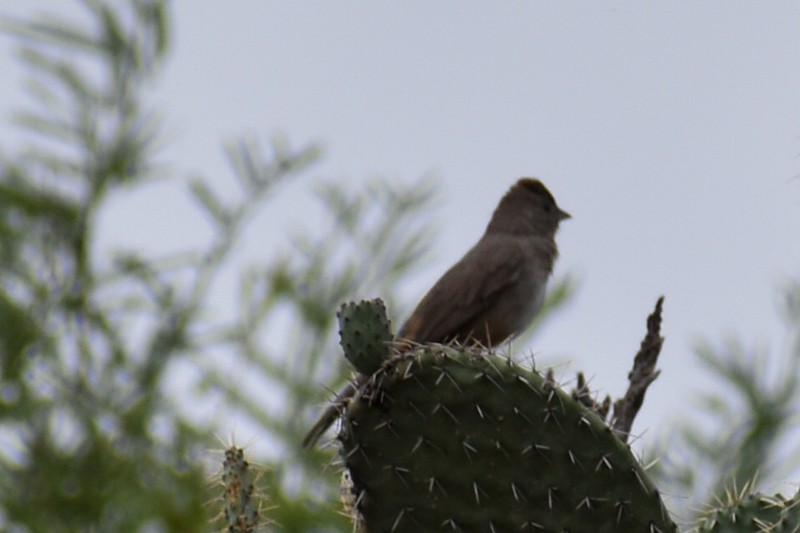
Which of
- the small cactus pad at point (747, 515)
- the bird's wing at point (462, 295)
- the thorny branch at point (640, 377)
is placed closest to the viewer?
the small cactus pad at point (747, 515)

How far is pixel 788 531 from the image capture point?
131 inches

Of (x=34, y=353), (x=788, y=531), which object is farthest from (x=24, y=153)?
(x=788, y=531)

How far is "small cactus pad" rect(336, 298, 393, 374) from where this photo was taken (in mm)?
3668

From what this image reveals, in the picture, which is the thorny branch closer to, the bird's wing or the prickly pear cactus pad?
the prickly pear cactus pad

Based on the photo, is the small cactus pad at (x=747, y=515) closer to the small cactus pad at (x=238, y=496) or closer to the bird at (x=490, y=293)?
the small cactus pad at (x=238, y=496)

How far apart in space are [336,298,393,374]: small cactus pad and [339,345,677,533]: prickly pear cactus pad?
2.7 inches

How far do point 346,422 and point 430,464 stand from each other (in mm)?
226

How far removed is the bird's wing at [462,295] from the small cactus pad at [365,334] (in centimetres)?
343

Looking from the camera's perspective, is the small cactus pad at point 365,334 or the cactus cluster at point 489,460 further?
the small cactus pad at point 365,334

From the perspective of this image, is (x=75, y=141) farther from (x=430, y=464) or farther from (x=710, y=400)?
(x=430, y=464)

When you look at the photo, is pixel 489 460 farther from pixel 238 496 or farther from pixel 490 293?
pixel 490 293

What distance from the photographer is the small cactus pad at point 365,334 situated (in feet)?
12.0

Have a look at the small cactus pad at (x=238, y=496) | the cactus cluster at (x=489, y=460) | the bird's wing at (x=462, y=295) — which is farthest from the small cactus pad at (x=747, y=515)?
the bird's wing at (x=462, y=295)

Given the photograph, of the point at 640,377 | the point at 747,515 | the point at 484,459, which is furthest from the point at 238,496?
the point at 640,377
